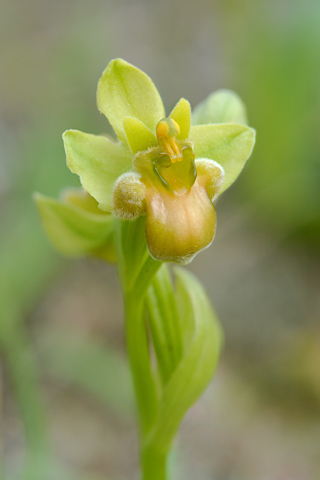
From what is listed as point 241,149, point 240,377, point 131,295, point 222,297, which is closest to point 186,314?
point 131,295

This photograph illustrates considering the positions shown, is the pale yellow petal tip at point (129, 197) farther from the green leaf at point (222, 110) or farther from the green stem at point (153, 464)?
the green stem at point (153, 464)

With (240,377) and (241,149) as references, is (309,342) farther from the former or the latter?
(241,149)

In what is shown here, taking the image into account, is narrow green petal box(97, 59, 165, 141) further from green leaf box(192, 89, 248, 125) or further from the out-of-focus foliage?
the out-of-focus foliage

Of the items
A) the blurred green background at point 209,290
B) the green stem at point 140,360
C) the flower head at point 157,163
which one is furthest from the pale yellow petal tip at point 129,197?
the blurred green background at point 209,290

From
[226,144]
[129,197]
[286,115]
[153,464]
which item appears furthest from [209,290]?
[129,197]

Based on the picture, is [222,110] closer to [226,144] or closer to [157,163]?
[226,144]

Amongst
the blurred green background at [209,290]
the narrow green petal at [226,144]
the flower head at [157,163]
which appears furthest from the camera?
the blurred green background at [209,290]
